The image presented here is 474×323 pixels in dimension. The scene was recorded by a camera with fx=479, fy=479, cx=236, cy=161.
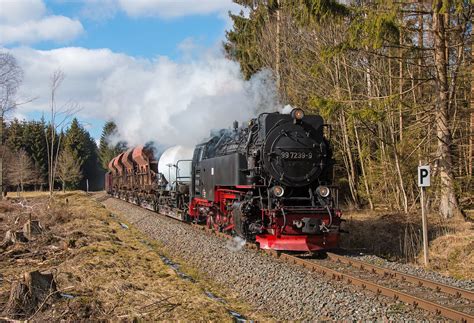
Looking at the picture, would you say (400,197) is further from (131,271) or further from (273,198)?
(131,271)

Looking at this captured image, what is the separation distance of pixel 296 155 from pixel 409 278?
415 cm

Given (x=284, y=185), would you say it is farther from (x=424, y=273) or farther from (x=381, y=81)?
(x=381, y=81)

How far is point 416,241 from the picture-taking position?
1293 cm

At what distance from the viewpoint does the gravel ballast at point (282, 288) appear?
680 centimetres

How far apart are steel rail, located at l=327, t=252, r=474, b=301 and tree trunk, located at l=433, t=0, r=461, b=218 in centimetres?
528

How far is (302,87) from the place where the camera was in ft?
72.8

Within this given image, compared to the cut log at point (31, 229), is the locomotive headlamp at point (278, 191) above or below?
above

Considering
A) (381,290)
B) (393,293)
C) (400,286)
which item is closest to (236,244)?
(400,286)

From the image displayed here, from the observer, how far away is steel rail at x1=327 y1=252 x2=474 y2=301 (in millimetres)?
7426

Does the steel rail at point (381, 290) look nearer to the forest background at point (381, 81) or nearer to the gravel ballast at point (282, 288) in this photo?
the gravel ballast at point (282, 288)

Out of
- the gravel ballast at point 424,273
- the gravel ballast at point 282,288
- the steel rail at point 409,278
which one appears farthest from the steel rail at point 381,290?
the gravel ballast at point 424,273

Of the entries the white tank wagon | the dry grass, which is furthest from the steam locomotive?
the white tank wagon

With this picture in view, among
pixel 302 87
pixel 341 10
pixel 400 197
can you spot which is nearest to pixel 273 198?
pixel 341 10

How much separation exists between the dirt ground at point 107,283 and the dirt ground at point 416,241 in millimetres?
5368
